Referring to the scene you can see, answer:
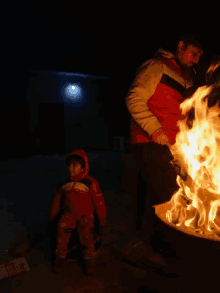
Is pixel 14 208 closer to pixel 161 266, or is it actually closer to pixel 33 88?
pixel 161 266

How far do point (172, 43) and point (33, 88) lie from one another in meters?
13.1

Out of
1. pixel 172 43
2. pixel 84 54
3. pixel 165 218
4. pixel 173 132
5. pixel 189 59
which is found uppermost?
pixel 84 54

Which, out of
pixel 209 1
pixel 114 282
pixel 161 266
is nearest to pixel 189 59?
pixel 209 1

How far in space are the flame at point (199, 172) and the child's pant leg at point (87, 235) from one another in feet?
3.34

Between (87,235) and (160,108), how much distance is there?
1.60 metres

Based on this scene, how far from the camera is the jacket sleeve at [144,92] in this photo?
294 cm

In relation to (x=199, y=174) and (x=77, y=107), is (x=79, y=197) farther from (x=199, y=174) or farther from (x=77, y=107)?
(x=77, y=107)

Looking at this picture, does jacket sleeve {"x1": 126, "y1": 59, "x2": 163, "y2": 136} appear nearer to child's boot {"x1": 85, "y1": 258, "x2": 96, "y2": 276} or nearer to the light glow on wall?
child's boot {"x1": 85, "y1": 258, "x2": 96, "y2": 276}

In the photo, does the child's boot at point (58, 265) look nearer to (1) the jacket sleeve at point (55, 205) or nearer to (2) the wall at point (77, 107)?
(1) the jacket sleeve at point (55, 205)

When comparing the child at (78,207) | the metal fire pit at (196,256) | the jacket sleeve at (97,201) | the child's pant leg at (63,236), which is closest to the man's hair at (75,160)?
the child at (78,207)

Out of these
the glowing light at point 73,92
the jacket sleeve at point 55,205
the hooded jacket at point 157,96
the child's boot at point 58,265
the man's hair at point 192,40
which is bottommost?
the child's boot at point 58,265

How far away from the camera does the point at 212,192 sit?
2.07m

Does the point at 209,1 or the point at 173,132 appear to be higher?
the point at 209,1

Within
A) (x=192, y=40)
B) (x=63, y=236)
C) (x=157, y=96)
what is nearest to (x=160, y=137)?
(x=157, y=96)
